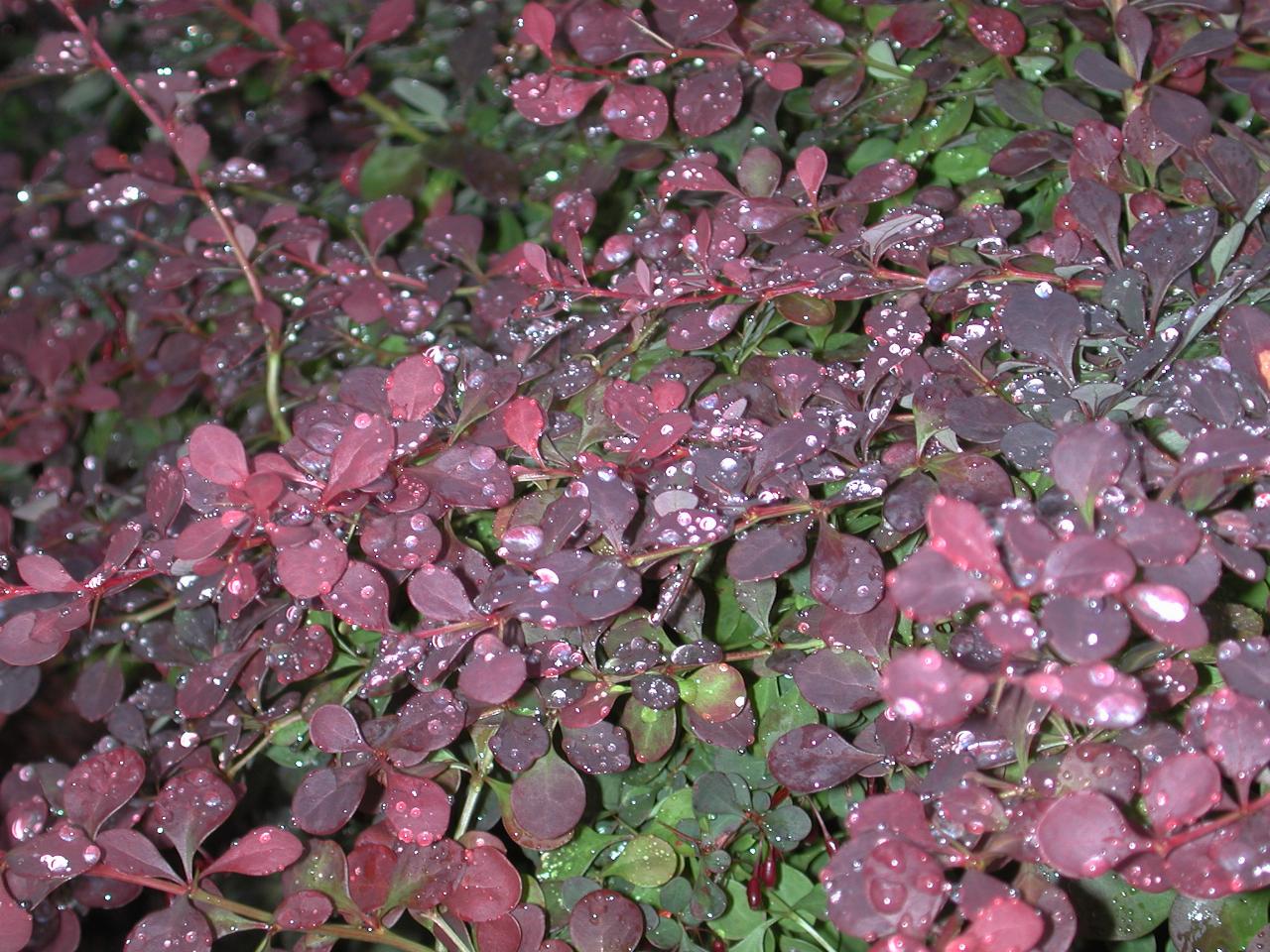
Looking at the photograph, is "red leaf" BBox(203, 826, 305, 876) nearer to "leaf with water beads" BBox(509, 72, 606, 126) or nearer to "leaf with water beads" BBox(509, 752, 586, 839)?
"leaf with water beads" BBox(509, 752, 586, 839)

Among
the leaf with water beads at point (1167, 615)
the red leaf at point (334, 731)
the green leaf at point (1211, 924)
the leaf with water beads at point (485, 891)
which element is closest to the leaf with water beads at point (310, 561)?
the red leaf at point (334, 731)

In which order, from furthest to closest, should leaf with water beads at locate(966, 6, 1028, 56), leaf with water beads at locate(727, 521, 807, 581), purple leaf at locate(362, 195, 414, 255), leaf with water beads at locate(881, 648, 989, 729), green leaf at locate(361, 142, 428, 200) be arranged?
A: green leaf at locate(361, 142, 428, 200), purple leaf at locate(362, 195, 414, 255), leaf with water beads at locate(966, 6, 1028, 56), leaf with water beads at locate(727, 521, 807, 581), leaf with water beads at locate(881, 648, 989, 729)

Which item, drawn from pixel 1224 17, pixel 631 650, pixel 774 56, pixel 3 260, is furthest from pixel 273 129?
pixel 1224 17

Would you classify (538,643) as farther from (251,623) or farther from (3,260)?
(3,260)

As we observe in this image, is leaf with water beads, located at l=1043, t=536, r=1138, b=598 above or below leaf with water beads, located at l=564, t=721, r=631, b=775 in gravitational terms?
above

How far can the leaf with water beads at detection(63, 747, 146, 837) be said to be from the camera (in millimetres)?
777

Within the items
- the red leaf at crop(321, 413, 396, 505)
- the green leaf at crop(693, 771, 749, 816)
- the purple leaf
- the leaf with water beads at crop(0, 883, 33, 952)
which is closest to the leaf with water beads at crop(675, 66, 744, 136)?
the purple leaf

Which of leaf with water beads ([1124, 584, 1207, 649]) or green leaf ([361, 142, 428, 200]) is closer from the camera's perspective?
leaf with water beads ([1124, 584, 1207, 649])

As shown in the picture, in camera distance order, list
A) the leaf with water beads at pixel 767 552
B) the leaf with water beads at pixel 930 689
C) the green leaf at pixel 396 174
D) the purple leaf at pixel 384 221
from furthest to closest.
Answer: the green leaf at pixel 396 174 < the purple leaf at pixel 384 221 < the leaf with water beads at pixel 767 552 < the leaf with water beads at pixel 930 689

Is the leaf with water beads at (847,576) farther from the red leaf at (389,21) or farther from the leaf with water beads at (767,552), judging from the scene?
the red leaf at (389,21)

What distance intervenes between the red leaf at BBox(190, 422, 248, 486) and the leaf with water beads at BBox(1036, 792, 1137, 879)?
1.68 feet

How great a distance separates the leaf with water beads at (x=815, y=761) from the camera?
71cm

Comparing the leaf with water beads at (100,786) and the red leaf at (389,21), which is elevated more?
the red leaf at (389,21)

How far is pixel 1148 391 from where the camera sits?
713 millimetres
